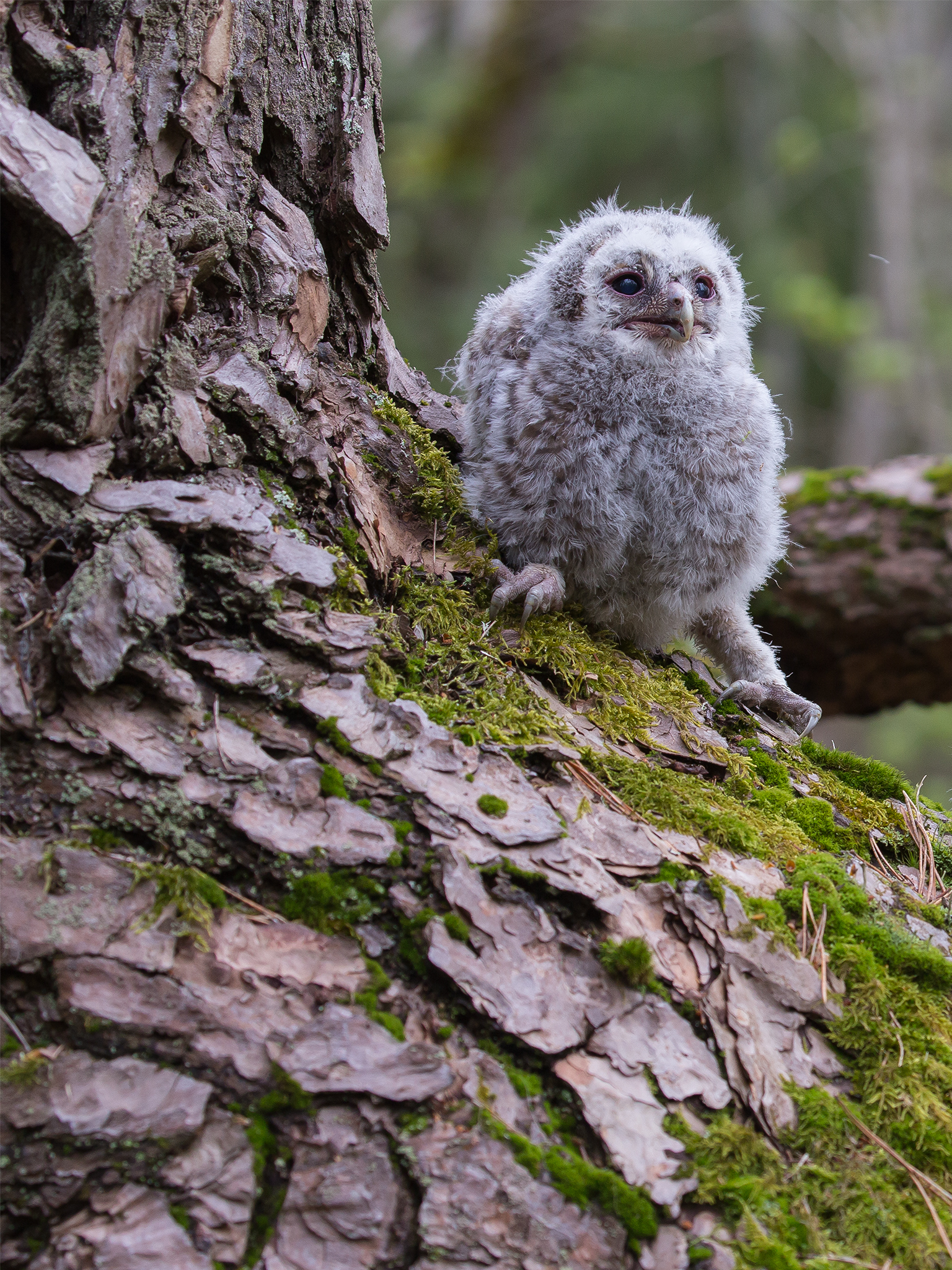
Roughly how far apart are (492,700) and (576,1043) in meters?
0.82

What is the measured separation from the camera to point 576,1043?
1750 millimetres

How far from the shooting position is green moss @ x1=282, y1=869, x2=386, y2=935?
178 cm

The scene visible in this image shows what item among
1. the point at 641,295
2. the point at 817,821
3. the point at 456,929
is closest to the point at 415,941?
the point at 456,929

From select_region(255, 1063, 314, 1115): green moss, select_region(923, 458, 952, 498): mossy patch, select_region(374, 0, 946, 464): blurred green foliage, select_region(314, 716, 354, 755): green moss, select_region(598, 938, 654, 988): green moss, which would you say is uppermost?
select_region(374, 0, 946, 464): blurred green foliage

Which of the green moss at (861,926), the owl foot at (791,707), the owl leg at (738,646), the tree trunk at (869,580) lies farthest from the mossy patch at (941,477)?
the green moss at (861,926)

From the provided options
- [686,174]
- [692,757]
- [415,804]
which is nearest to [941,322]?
[686,174]

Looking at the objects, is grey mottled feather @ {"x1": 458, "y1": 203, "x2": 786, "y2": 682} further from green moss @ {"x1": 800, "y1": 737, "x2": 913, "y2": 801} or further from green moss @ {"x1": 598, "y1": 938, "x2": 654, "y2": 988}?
green moss @ {"x1": 598, "y1": 938, "x2": 654, "y2": 988}

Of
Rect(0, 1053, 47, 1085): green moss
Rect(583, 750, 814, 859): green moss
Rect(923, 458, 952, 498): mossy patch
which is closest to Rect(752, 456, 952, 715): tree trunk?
Rect(923, 458, 952, 498): mossy patch

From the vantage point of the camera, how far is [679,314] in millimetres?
3033

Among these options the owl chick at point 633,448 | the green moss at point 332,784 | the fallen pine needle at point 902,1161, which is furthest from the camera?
the owl chick at point 633,448

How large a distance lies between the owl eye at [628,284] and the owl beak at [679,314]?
0.38 ft

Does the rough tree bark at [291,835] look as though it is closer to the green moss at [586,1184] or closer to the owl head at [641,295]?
the green moss at [586,1184]

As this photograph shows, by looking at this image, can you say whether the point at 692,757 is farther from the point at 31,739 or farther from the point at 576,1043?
the point at 31,739

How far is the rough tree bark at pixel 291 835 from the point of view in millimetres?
1553
